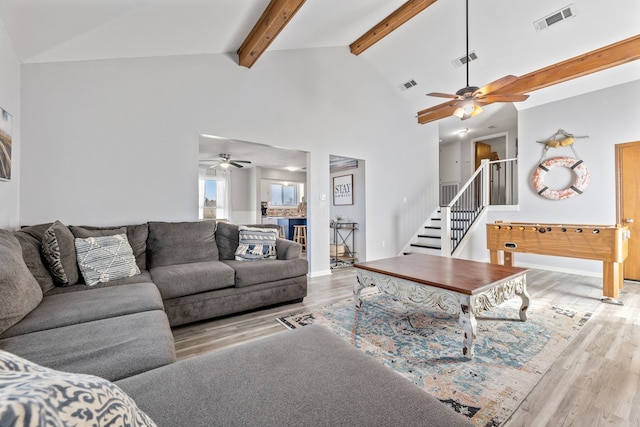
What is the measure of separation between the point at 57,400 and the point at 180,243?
291cm

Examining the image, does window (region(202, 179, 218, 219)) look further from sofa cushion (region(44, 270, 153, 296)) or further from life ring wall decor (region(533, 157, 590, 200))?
life ring wall decor (region(533, 157, 590, 200))

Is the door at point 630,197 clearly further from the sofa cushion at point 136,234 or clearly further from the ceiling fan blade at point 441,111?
the sofa cushion at point 136,234

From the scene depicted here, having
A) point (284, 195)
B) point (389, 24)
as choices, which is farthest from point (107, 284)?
point (284, 195)

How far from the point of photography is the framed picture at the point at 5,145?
218 cm

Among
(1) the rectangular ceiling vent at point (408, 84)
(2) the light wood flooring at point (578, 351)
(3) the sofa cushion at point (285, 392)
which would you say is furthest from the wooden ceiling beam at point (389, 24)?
(3) the sofa cushion at point (285, 392)

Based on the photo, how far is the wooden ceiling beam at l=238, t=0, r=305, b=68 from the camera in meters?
2.71

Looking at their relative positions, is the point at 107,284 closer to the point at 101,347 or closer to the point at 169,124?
the point at 101,347

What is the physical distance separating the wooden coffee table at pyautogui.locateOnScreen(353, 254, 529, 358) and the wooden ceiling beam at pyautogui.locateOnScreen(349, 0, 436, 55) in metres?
3.37

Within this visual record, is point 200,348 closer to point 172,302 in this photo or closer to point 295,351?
point 172,302

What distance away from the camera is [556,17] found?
3.61 m

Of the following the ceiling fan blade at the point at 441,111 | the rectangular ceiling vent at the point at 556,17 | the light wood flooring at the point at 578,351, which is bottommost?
the light wood flooring at the point at 578,351

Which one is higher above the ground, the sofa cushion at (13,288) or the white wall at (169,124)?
the white wall at (169,124)

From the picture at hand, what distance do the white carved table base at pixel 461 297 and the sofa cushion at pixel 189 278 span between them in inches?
55.2

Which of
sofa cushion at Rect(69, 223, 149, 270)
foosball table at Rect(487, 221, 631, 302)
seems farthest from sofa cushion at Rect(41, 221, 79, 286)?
foosball table at Rect(487, 221, 631, 302)
